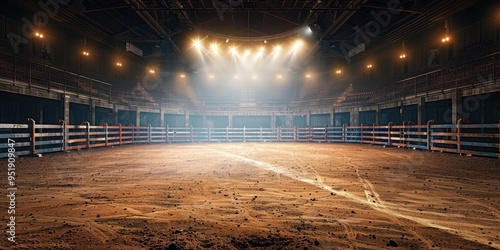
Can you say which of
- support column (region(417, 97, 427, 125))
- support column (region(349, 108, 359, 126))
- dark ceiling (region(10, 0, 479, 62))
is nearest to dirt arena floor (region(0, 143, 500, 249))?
support column (region(417, 97, 427, 125))

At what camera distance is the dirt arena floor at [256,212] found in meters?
2.82

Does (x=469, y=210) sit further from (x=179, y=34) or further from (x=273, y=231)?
(x=179, y=34)

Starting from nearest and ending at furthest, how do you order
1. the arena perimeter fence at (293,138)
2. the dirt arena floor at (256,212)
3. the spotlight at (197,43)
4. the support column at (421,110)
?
the dirt arena floor at (256,212)
the arena perimeter fence at (293,138)
the support column at (421,110)
the spotlight at (197,43)

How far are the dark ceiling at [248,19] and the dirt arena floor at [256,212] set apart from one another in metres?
12.9

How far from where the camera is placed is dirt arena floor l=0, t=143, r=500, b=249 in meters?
2.82

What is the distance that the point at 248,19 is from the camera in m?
21.7

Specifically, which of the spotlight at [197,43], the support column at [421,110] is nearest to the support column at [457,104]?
the support column at [421,110]

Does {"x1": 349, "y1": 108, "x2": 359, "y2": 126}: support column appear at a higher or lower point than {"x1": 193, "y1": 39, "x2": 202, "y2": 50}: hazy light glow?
lower

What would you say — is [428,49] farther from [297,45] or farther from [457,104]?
[297,45]

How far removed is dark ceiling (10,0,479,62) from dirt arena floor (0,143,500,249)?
42.2 ft

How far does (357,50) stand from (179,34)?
1870 cm

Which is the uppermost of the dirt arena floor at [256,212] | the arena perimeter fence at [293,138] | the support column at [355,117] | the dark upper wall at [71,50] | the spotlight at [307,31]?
the spotlight at [307,31]

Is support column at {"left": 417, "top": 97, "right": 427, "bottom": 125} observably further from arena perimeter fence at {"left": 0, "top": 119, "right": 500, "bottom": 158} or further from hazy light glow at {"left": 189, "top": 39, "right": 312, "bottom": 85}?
hazy light glow at {"left": 189, "top": 39, "right": 312, "bottom": 85}

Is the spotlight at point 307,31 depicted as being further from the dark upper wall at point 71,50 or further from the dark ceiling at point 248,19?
the dark upper wall at point 71,50
